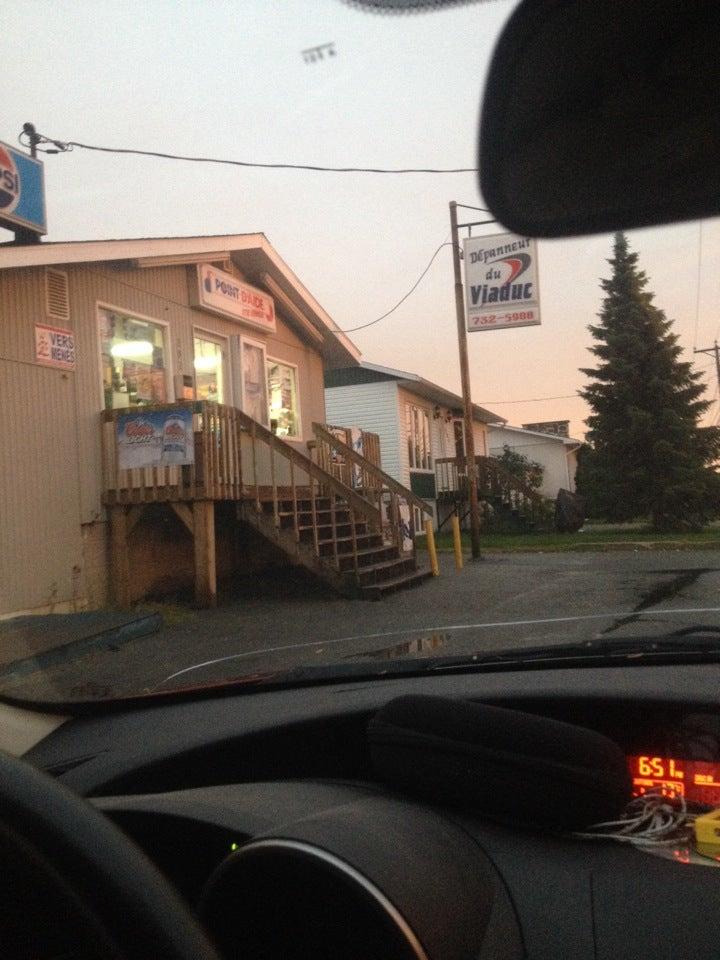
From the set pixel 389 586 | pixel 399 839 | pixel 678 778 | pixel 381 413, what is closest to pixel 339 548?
pixel 389 586

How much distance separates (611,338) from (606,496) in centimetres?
276

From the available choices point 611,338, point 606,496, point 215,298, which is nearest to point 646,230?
point 611,338

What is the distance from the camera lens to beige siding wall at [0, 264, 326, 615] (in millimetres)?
9414

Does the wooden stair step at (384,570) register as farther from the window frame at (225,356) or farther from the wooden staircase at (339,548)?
the window frame at (225,356)

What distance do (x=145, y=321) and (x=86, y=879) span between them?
11552mm

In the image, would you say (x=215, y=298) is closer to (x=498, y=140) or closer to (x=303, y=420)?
(x=303, y=420)

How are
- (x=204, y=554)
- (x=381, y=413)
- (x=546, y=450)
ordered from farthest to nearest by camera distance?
1. (x=381, y=413)
2. (x=546, y=450)
3. (x=204, y=554)

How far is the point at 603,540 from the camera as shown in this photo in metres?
10.5

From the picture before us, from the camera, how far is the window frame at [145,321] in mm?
10969

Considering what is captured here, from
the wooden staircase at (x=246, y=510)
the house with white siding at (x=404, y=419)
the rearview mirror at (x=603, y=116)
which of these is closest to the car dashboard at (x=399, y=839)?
the rearview mirror at (x=603, y=116)

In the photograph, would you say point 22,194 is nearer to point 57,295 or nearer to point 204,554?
point 57,295

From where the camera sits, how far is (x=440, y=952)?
1428 mm

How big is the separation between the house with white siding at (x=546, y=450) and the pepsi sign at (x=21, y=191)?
7.42 metres

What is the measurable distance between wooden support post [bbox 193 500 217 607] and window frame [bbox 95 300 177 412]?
1719 millimetres
